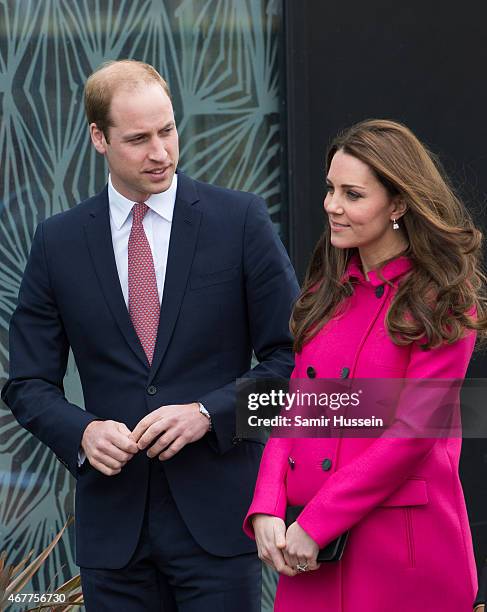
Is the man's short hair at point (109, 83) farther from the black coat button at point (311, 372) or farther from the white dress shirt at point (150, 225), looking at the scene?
the black coat button at point (311, 372)

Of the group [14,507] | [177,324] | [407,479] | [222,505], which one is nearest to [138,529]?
[222,505]

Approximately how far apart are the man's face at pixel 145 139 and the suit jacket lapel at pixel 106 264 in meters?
0.16

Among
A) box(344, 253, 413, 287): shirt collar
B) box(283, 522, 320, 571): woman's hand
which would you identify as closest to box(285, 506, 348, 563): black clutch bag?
box(283, 522, 320, 571): woman's hand

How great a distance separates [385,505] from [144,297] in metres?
0.93

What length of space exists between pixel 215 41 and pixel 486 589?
3.06 m

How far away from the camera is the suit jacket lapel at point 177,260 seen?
350cm

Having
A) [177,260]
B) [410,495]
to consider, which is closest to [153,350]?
[177,260]

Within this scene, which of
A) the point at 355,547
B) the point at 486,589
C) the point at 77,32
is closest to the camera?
the point at 486,589

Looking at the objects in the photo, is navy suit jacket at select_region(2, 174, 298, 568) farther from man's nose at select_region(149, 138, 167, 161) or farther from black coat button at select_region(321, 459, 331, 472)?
black coat button at select_region(321, 459, 331, 472)

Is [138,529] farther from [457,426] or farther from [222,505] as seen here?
[457,426]

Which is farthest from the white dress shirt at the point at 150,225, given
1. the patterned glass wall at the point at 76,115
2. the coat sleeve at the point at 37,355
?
the patterned glass wall at the point at 76,115

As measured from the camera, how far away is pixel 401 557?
310 centimetres

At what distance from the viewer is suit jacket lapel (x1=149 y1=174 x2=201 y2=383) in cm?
350

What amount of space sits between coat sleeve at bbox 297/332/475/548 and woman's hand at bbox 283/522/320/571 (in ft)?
0.06
